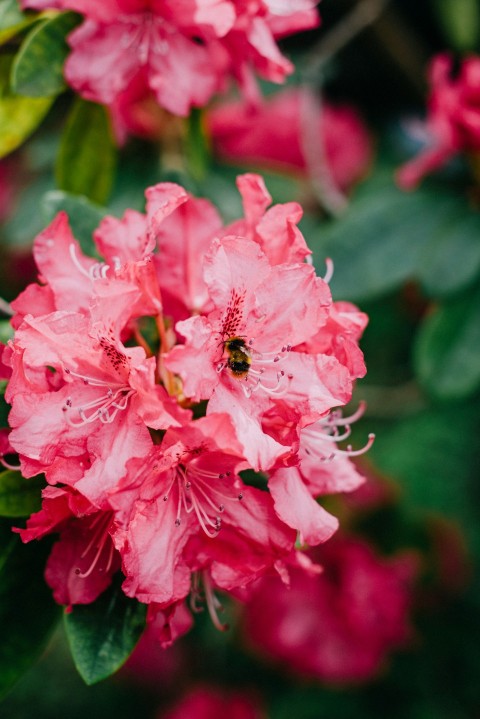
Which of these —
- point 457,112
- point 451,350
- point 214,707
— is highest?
point 457,112

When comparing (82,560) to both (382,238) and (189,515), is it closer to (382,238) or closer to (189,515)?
(189,515)

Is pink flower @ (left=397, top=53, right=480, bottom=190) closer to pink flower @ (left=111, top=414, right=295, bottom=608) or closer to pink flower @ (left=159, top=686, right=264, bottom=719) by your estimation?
pink flower @ (left=111, top=414, right=295, bottom=608)

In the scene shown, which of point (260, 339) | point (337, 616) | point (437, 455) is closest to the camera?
point (260, 339)

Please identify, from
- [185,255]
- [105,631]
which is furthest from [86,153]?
[105,631]

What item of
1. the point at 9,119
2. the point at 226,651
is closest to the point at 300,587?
the point at 226,651

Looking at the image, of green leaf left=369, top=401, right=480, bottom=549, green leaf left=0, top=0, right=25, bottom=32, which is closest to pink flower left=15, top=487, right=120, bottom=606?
green leaf left=0, top=0, right=25, bottom=32

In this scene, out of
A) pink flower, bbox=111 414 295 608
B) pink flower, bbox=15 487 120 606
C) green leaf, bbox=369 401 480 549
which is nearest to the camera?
pink flower, bbox=111 414 295 608
